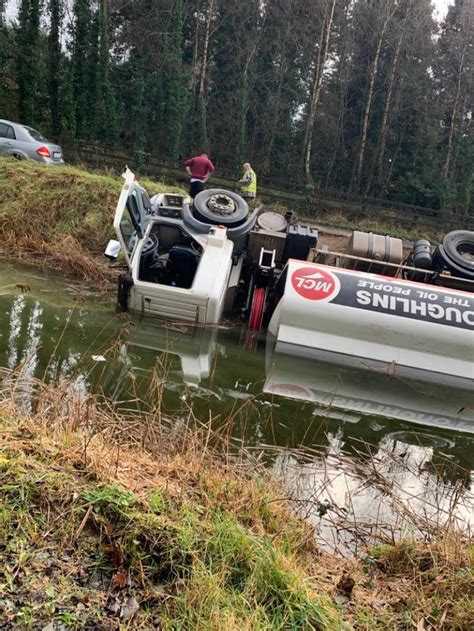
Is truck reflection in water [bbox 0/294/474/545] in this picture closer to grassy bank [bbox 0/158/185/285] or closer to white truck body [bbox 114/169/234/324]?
white truck body [bbox 114/169/234/324]

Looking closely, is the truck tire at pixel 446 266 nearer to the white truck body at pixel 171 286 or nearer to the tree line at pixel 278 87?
the white truck body at pixel 171 286

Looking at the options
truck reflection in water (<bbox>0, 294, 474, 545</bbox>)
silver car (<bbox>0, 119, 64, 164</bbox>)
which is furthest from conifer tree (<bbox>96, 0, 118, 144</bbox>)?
truck reflection in water (<bbox>0, 294, 474, 545</bbox>)

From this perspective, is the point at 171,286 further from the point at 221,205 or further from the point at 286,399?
the point at 286,399

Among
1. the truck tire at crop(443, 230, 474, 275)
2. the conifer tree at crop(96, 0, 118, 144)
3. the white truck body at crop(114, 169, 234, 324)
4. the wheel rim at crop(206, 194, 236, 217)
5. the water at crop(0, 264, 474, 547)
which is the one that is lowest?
the water at crop(0, 264, 474, 547)

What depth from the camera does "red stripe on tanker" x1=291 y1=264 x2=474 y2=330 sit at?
6.10 meters

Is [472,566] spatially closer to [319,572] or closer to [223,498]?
[319,572]

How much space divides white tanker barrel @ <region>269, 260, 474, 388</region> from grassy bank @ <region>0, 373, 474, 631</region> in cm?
325

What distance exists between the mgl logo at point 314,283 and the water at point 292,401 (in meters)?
0.81

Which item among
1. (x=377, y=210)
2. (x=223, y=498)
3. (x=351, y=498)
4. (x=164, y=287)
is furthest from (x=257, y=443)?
(x=377, y=210)

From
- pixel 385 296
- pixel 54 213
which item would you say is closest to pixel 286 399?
pixel 385 296

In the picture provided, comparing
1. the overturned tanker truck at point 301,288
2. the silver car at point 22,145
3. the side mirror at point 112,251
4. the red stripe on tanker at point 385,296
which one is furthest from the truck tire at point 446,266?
the silver car at point 22,145

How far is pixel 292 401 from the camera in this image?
5.03 m

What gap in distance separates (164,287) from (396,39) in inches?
865

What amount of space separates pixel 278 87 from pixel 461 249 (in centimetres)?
1896
